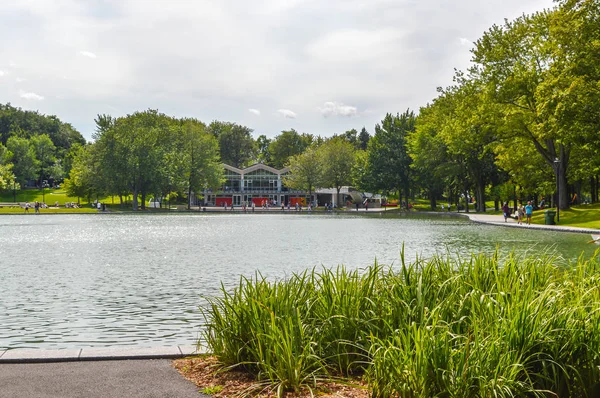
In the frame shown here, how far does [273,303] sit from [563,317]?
2.86m

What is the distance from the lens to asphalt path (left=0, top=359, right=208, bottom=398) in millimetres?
5957

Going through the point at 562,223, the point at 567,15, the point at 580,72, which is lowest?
the point at 562,223

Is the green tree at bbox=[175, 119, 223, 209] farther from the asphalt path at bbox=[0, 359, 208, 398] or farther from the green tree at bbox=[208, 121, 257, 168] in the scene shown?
the asphalt path at bbox=[0, 359, 208, 398]

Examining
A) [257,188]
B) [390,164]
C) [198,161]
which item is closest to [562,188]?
[390,164]

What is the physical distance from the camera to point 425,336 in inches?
207

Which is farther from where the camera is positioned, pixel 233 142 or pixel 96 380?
pixel 233 142

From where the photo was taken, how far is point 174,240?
33438mm

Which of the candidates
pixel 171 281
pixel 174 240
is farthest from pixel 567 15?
pixel 171 281

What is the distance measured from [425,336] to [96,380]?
132 inches

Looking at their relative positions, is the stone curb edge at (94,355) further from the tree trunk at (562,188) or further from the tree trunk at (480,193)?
the tree trunk at (480,193)

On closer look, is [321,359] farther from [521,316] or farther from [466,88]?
[466,88]

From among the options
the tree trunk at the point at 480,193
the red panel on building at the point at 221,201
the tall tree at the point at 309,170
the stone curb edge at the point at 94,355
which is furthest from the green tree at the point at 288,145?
the stone curb edge at the point at 94,355

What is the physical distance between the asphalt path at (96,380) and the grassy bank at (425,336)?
65cm

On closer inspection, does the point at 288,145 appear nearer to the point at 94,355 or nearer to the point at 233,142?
the point at 233,142
